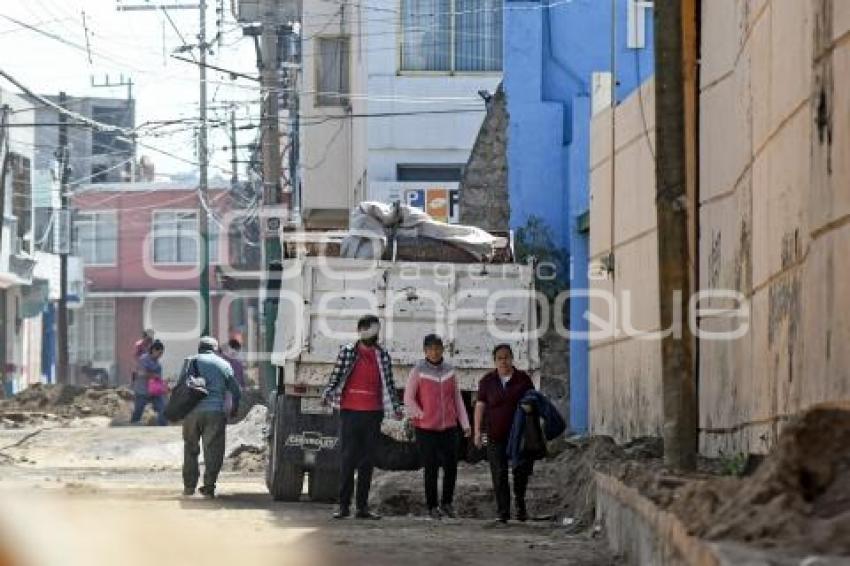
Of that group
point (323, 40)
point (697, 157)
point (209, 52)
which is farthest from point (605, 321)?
point (209, 52)

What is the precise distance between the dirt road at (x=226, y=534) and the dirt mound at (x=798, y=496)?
4668 mm

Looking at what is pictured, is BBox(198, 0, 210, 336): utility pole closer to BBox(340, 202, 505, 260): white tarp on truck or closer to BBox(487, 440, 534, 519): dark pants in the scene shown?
BBox(340, 202, 505, 260): white tarp on truck

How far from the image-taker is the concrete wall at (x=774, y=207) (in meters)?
10.4

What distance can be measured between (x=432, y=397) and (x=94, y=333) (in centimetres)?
7044

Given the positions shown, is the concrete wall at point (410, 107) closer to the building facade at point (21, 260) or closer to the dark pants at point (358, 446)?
the building facade at point (21, 260)

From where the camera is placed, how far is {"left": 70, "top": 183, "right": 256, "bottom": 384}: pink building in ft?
276

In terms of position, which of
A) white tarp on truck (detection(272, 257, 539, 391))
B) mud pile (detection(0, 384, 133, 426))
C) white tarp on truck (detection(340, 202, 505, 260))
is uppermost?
white tarp on truck (detection(340, 202, 505, 260))

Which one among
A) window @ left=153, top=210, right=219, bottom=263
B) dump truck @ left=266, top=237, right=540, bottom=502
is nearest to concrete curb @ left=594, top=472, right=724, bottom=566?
dump truck @ left=266, top=237, right=540, bottom=502

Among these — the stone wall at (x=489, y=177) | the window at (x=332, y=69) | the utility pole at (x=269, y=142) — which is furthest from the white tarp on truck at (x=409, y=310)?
the window at (x=332, y=69)

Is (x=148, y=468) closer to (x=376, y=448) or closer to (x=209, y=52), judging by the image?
(x=376, y=448)

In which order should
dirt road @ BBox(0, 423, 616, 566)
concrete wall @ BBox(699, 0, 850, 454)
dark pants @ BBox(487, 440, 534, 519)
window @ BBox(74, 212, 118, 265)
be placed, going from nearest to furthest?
concrete wall @ BBox(699, 0, 850, 454), dirt road @ BBox(0, 423, 616, 566), dark pants @ BBox(487, 440, 534, 519), window @ BBox(74, 212, 118, 265)

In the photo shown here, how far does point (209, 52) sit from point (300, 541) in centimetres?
4191

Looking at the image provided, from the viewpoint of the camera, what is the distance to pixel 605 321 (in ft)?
75.7

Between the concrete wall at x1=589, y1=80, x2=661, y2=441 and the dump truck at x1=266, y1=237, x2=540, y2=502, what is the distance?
4.19 feet
